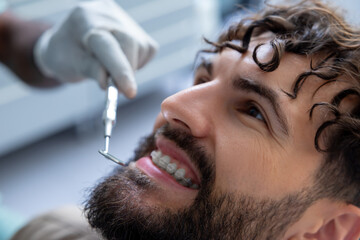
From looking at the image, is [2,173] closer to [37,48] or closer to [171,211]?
[37,48]

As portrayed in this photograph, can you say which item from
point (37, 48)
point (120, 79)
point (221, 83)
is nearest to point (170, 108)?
point (221, 83)

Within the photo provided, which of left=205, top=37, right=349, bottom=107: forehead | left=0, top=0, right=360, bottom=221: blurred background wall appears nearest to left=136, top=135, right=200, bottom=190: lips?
left=205, top=37, right=349, bottom=107: forehead

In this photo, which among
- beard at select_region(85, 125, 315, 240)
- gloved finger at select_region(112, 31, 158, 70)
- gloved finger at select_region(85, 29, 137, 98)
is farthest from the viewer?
gloved finger at select_region(112, 31, 158, 70)

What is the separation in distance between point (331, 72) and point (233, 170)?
32 cm

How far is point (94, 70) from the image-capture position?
128 centimetres

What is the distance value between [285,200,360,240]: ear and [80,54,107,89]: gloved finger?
67cm

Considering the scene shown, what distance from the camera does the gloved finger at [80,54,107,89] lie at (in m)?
1.25

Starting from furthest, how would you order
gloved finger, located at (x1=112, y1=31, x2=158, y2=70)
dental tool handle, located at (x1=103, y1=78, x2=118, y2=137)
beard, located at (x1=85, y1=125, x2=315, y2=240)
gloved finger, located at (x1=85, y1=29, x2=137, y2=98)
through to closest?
gloved finger, located at (x1=112, y1=31, x2=158, y2=70), gloved finger, located at (x1=85, y1=29, x2=137, y2=98), dental tool handle, located at (x1=103, y1=78, x2=118, y2=137), beard, located at (x1=85, y1=125, x2=315, y2=240)

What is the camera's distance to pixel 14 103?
8.20 feet

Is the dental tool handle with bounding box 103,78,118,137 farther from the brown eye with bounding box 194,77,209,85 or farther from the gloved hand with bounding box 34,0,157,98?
the brown eye with bounding box 194,77,209,85

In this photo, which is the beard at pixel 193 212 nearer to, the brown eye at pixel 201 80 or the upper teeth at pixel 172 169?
the upper teeth at pixel 172 169

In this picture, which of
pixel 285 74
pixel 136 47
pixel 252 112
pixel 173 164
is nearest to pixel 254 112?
pixel 252 112

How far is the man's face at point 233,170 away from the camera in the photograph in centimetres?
94

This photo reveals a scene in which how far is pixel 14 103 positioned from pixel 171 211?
6.06 ft
